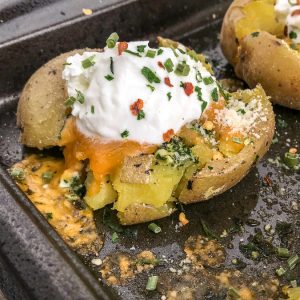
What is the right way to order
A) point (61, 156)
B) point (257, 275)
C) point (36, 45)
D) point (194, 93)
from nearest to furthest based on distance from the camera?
point (257, 275), point (194, 93), point (61, 156), point (36, 45)

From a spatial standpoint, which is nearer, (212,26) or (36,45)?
(36,45)

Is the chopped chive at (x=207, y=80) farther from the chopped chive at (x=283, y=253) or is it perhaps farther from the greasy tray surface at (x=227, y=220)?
the chopped chive at (x=283, y=253)

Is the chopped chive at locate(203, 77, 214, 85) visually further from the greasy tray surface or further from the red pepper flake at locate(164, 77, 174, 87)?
the greasy tray surface

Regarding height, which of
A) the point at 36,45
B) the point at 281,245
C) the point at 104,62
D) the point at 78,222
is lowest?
the point at 281,245

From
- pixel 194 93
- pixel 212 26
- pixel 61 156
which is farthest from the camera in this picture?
pixel 212 26

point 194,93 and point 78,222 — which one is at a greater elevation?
point 194,93

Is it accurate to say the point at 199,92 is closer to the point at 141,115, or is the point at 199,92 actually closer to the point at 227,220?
the point at 141,115

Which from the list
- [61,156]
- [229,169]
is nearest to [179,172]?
[229,169]

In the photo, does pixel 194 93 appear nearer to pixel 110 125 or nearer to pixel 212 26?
pixel 110 125
